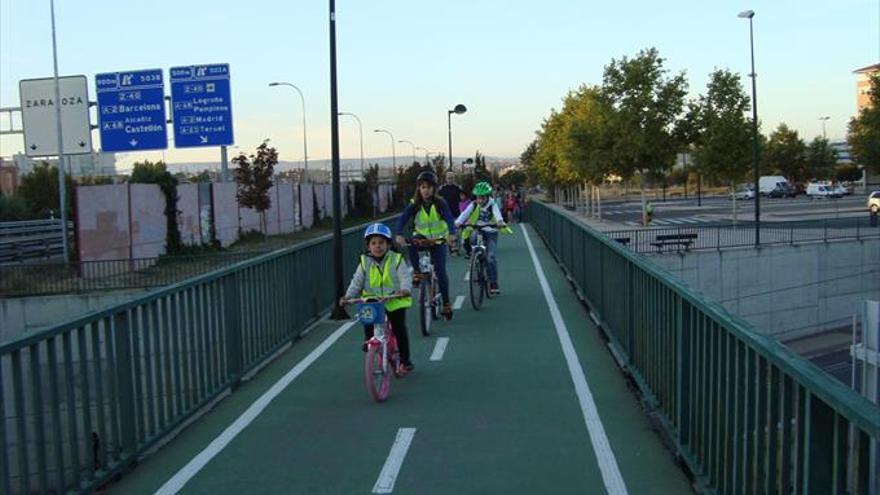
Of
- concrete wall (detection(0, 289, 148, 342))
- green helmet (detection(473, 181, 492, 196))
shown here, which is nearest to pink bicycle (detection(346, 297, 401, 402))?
green helmet (detection(473, 181, 492, 196))

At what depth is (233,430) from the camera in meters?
6.59

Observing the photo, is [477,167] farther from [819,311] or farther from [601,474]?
[601,474]

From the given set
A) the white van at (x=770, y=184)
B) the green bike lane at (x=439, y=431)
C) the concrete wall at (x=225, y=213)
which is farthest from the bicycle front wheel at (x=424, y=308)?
the white van at (x=770, y=184)

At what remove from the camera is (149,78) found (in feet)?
94.2

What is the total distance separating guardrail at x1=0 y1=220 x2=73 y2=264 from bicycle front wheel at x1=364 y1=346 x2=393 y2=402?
83.0 ft

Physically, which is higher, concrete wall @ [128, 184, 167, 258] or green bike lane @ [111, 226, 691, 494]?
concrete wall @ [128, 184, 167, 258]

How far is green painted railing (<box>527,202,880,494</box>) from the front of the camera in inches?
113

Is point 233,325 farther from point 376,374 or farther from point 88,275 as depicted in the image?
point 88,275

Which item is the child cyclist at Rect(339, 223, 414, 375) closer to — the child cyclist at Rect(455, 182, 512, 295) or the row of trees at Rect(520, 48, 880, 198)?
the child cyclist at Rect(455, 182, 512, 295)

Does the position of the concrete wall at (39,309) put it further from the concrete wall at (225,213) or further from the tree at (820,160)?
the tree at (820,160)

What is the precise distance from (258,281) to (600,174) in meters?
37.3

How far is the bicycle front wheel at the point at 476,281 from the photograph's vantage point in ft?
40.9

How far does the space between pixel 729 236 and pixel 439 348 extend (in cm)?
2592

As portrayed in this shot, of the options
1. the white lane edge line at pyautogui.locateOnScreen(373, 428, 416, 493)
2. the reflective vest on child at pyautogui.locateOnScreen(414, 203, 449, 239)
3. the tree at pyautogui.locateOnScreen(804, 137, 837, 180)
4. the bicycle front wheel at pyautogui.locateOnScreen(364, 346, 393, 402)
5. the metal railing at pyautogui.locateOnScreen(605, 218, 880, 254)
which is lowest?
the metal railing at pyautogui.locateOnScreen(605, 218, 880, 254)
